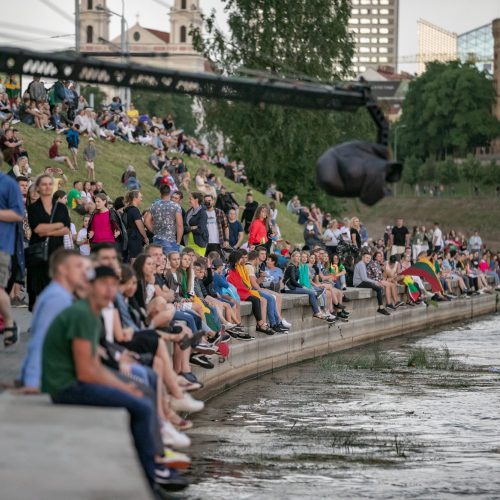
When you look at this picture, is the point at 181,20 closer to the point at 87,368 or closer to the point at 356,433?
the point at 356,433

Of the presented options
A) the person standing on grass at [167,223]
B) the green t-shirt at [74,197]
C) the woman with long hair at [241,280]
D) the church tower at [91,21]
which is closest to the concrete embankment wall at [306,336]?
the woman with long hair at [241,280]

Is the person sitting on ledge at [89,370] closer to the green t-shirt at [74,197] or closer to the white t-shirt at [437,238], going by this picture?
the green t-shirt at [74,197]

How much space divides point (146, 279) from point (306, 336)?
40.8 feet

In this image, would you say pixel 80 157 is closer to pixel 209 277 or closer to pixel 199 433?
pixel 209 277

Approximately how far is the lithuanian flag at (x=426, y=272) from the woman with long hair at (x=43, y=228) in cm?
2275

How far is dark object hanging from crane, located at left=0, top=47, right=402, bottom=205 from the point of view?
13352 mm

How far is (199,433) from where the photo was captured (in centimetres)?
1698

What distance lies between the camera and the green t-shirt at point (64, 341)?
949cm

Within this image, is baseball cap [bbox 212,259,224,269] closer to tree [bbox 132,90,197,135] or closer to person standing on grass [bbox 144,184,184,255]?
person standing on grass [bbox 144,184,184,255]

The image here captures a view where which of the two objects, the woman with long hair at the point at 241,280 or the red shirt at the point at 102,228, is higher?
the red shirt at the point at 102,228

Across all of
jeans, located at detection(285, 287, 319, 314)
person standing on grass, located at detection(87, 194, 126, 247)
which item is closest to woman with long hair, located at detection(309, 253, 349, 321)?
jeans, located at detection(285, 287, 319, 314)

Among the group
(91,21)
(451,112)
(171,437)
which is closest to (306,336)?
(171,437)

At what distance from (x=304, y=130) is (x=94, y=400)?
54480 mm

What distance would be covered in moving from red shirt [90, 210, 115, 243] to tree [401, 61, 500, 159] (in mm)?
107962
